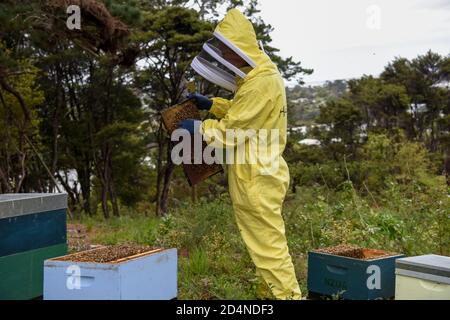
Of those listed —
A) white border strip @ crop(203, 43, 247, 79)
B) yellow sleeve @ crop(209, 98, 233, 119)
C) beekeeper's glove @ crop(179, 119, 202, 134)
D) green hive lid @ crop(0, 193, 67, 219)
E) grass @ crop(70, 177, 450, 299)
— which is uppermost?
white border strip @ crop(203, 43, 247, 79)

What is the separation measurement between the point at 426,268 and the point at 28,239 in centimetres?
205

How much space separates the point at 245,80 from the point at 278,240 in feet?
3.20

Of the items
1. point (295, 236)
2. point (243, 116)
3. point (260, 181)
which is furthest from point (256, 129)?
point (295, 236)

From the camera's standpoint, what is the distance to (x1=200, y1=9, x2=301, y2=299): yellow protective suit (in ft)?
10.1

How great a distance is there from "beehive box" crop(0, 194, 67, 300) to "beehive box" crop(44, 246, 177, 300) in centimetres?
41

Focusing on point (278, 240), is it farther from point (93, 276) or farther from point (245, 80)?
point (93, 276)

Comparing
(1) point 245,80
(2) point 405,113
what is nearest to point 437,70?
(2) point 405,113

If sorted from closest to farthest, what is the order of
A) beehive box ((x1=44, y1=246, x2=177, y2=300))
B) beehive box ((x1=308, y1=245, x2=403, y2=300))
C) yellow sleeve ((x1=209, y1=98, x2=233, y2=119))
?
beehive box ((x1=44, y1=246, x2=177, y2=300)), beehive box ((x1=308, y1=245, x2=403, y2=300)), yellow sleeve ((x1=209, y1=98, x2=233, y2=119))

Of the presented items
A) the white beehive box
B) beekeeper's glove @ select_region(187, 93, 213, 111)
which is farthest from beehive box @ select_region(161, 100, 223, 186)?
the white beehive box

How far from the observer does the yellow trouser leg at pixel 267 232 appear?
3080 millimetres

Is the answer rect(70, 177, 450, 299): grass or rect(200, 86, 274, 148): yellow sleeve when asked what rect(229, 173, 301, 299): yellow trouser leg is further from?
rect(200, 86, 274, 148): yellow sleeve

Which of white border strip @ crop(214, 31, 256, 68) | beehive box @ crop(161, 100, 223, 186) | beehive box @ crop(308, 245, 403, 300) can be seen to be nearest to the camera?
beehive box @ crop(308, 245, 403, 300)

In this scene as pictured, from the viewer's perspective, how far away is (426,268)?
8.21 feet

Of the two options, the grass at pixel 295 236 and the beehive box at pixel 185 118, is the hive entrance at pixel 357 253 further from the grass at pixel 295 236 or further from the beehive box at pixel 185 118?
the beehive box at pixel 185 118
